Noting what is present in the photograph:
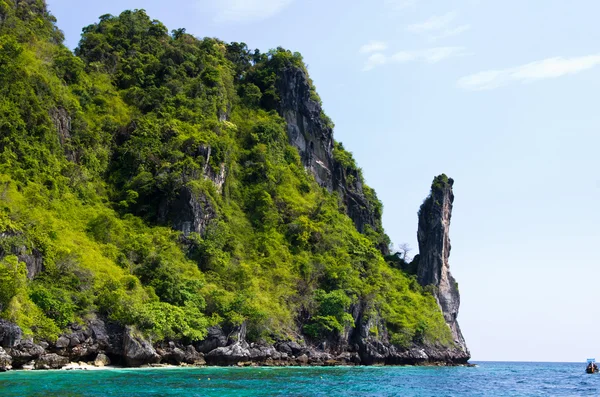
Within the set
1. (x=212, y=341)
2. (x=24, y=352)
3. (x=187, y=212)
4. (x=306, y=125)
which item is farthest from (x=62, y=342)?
(x=306, y=125)

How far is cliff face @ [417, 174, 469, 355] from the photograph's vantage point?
86875 millimetres

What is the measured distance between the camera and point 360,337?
62.7 meters

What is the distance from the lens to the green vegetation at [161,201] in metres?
43.8

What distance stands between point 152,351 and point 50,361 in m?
7.58

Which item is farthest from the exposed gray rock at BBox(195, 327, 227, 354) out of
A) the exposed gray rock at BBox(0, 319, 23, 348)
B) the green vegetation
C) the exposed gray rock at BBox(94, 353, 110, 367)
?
the exposed gray rock at BBox(0, 319, 23, 348)

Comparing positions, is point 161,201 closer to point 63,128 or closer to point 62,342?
point 63,128

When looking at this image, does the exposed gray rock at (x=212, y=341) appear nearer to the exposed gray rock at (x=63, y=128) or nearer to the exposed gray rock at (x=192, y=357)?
the exposed gray rock at (x=192, y=357)

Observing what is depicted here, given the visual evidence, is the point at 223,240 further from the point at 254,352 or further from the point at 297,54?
the point at 297,54

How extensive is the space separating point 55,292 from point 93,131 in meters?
26.7

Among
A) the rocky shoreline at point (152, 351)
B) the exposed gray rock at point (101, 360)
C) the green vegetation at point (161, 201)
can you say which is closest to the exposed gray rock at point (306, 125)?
the green vegetation at point (161, 201)

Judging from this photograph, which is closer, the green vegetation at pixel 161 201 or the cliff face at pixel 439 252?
the green vegetation at pixel 161 201

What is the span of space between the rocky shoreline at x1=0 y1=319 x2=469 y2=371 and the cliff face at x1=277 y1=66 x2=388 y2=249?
2895cm

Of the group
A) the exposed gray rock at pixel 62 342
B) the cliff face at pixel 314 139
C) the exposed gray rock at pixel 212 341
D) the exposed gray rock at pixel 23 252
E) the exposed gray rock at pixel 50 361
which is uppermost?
the cliff face at pixel 314 139

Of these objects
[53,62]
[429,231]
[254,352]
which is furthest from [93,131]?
[429,231]
